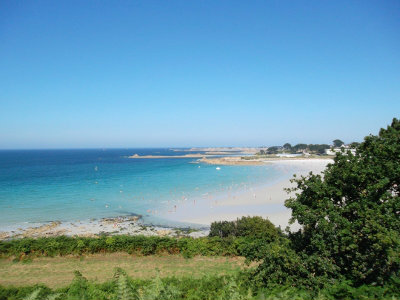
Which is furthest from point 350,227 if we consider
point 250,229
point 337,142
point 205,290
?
point 337,142

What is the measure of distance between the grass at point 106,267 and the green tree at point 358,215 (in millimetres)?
6789

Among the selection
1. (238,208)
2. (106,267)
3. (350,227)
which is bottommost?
(238,208)

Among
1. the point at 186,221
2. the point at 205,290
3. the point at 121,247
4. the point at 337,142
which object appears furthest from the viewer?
the point at 337,142

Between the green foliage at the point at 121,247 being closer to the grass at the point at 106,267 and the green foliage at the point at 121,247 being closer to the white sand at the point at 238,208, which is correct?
the grass at the point at 106,267

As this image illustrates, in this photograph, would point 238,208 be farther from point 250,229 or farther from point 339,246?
point 339,246

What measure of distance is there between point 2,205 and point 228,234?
121 ft

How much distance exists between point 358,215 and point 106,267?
13919 millimetres

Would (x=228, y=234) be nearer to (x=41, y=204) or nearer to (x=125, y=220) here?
(x=125, y=220)

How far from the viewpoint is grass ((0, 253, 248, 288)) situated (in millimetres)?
13906

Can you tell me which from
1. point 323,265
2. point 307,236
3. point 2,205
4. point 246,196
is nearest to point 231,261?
point 307,236

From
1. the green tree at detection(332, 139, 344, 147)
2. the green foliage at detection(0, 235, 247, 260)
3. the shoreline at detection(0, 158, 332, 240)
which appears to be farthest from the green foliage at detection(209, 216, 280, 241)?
the green tree at detection(332, 139, 344, 147)

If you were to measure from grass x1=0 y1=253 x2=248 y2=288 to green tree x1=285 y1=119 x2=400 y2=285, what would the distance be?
6789 millimetres

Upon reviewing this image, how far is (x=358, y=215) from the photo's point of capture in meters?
8.02

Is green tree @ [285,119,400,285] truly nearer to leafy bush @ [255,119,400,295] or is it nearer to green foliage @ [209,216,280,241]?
leafy bush @ [255,119,400,295]
